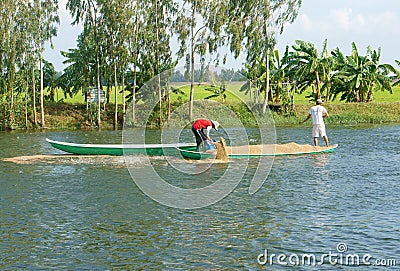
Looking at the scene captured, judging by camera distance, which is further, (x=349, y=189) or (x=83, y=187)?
(x=83, y=187)

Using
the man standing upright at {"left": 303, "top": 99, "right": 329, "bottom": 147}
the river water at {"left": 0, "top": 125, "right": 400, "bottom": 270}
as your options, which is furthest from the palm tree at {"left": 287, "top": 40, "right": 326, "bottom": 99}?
the river water at {"left": 0, "top": 125, "right": 400, "bottom": 270}

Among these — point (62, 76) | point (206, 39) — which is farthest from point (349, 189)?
point (62, 76)

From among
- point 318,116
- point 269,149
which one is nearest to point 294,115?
point 318,116

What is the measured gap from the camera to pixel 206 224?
12.4 meters

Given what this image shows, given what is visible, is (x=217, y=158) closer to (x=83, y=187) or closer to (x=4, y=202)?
(x=83, y=187)

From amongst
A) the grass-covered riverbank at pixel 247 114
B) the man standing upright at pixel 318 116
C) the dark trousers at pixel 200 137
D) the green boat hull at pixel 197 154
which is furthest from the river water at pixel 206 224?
the grass-covered riverbank at pixel 247 114

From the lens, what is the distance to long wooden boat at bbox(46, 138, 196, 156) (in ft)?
79.0

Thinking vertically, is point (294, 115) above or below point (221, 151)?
above

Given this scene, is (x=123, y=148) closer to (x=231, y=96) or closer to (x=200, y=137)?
(x=200, y=137)

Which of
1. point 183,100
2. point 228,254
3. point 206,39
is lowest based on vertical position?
point 228,254

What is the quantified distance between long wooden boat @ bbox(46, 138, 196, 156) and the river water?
3.61 metres

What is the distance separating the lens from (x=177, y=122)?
2066 inches

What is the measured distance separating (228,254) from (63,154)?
17302mm

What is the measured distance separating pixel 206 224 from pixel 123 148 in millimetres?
12020
